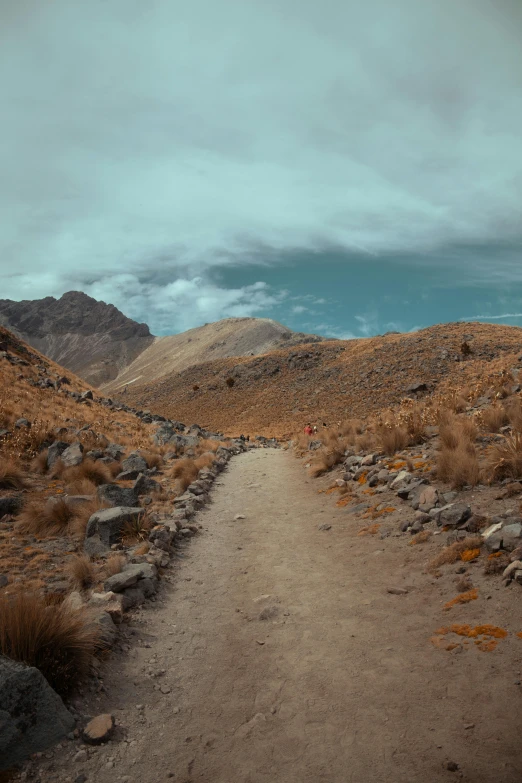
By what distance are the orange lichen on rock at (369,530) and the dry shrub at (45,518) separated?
20.0 feet

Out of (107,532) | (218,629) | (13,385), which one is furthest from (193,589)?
(13,385)

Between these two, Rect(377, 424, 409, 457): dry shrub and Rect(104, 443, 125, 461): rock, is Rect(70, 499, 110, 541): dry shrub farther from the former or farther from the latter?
Rect(377, 424, 409, 457): dry shrub

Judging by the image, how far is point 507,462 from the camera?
756 cm

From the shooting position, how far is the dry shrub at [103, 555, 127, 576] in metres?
6.70

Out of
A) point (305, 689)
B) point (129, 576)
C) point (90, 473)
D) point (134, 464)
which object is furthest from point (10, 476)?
point (305, 689)

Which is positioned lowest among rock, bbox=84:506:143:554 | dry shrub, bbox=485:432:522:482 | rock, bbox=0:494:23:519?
rock, bbox=84:506:143:554

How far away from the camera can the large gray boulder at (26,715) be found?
330 centimetres

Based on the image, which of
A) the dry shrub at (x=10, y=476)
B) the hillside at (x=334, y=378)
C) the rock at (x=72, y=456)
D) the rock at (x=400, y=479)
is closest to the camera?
the rock at (x=400, y=479)

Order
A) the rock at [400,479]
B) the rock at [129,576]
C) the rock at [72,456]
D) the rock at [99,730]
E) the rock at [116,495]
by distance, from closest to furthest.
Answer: the rock at [99,730]
the rock at [129,576]
the rock at [400,479]
the rock at [116,495]
the rock at [72,456]

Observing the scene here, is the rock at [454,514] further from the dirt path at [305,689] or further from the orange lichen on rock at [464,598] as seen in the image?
the orange lichen on rock at [464,598]

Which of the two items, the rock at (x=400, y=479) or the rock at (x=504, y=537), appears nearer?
the rock at (x=504, y=537)

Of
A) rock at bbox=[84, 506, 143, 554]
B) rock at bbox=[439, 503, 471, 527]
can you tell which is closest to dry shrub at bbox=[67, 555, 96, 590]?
rock at bbox=[84, 506, 143, 554]

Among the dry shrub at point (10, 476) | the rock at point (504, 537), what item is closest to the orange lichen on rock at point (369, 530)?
the rock at point (504, 537)

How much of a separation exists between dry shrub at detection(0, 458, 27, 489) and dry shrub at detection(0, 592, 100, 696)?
7.31m
